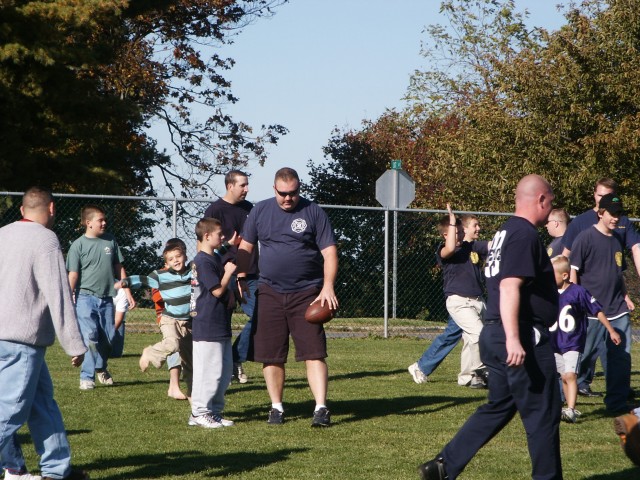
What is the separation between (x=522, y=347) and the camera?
232 inches

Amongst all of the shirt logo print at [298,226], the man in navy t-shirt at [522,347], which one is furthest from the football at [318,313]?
the man in navy t-shirt at [522,347]

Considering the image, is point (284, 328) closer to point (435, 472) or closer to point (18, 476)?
point (435, 472)

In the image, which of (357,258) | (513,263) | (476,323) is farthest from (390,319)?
(513,263)

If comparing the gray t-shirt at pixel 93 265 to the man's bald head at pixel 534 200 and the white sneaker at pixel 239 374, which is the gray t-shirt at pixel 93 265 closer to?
the white sneaker at pixel 239 374

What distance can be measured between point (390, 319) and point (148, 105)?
687 inches

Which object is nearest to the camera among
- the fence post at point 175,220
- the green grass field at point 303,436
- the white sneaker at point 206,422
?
the green grass field at point 303,436

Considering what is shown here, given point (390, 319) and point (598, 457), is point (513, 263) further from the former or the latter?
point (390, 319)

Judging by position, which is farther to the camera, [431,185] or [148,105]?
[431,185]

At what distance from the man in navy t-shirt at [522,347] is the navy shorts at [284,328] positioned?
2.67 metres

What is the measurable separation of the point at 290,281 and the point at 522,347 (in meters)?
3.28

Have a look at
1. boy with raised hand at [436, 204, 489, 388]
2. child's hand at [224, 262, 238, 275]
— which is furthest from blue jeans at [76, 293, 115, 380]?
boy with raised hand at [436, 204, 489, 388]

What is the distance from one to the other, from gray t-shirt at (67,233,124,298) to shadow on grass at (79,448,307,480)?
4.06 meters

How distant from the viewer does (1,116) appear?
79.0 ft

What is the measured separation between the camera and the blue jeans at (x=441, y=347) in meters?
11.6
